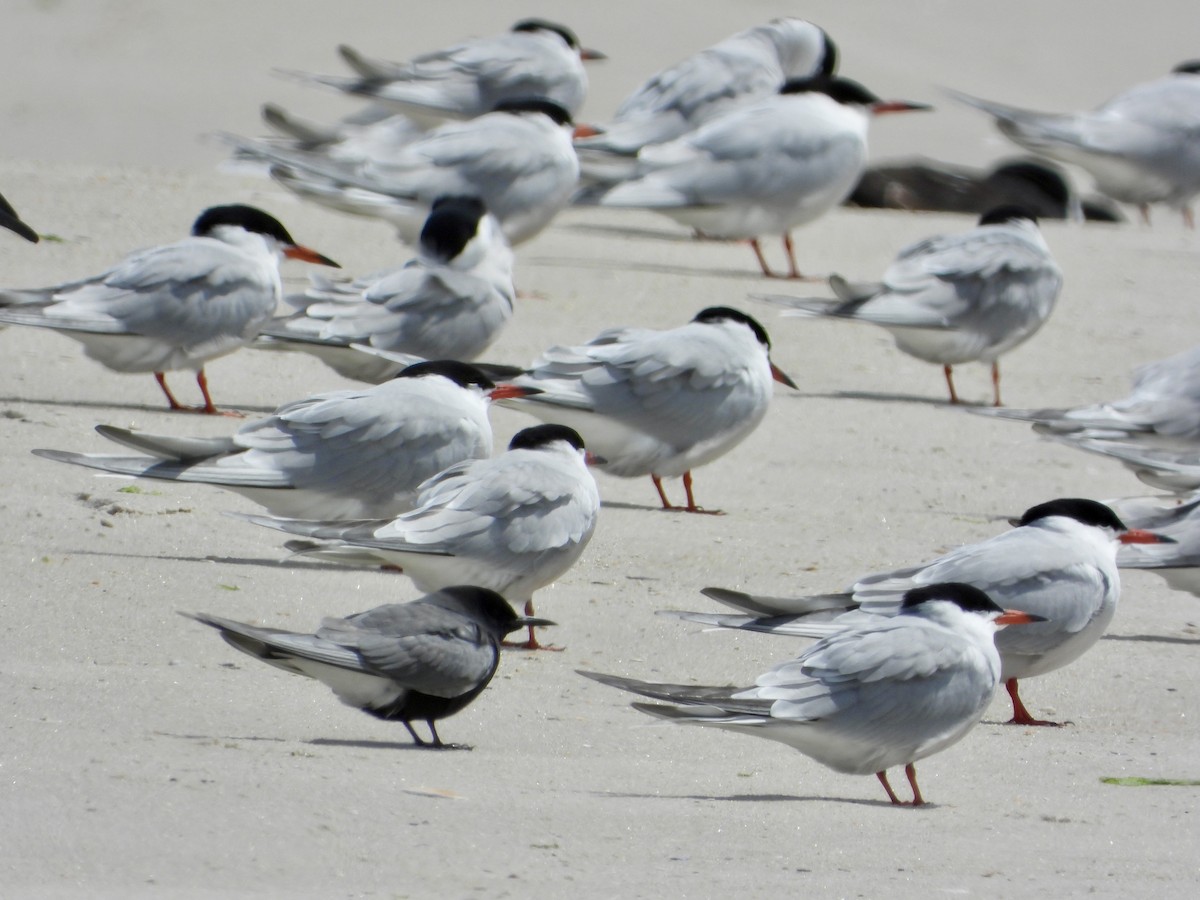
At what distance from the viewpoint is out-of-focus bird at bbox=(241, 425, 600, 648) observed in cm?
421

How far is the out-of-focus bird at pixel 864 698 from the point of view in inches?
133

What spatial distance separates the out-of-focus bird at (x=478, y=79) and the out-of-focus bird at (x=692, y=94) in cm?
27

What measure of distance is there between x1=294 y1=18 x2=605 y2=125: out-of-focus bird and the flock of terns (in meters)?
0.02

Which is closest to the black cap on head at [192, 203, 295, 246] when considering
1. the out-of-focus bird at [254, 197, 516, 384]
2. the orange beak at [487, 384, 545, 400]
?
the out-of-focus bird at [254, 197, 516, 384]

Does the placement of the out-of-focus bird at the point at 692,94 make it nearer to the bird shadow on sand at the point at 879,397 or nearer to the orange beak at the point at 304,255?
the bird shadow on sand at the point at 879,397

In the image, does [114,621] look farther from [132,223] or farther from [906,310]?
[132,223]

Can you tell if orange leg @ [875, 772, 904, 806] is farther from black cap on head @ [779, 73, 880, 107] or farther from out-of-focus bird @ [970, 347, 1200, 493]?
black cap on head @ [779, 73, 880, 107]

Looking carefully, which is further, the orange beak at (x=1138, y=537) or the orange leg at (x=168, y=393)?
the orange leg at (x=168, y=393)

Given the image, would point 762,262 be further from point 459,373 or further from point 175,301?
point 459,373

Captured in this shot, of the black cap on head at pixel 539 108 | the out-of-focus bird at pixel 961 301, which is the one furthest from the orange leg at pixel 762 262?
the out-of-focus bird at pixel 961 301

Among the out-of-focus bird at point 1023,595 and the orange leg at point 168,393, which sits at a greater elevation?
the out-of-focus bird at point 1023,595

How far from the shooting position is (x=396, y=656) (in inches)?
139

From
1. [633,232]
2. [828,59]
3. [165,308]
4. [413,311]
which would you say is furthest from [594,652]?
[828,59]

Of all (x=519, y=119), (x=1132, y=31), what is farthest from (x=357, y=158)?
(x=1132, y=31)
